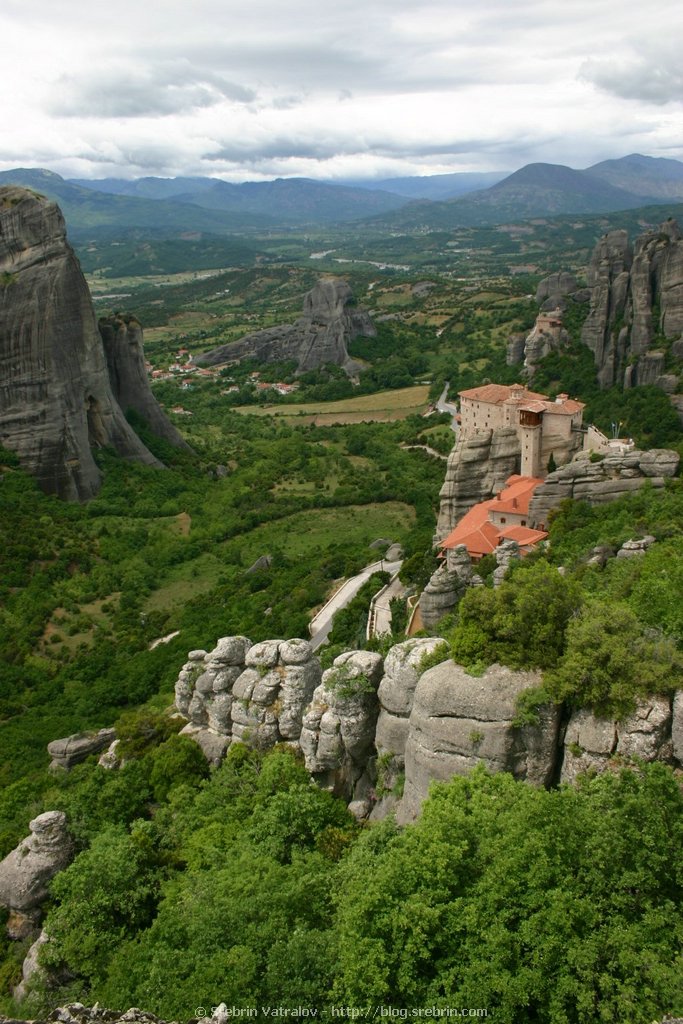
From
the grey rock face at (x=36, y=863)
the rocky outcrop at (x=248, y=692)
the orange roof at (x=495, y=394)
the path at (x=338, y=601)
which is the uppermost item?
the orange roof at (x=495, y=394)

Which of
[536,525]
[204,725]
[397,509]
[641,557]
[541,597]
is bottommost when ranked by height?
[397,509]

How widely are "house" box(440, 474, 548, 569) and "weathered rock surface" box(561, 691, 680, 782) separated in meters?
17.4

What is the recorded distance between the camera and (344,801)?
1967 cm

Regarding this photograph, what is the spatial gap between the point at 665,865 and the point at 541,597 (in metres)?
5.83

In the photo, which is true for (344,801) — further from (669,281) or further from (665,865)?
(669,281)

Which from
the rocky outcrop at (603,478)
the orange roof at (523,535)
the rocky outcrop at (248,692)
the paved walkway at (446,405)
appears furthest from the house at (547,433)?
the paved walkway at (446,405)

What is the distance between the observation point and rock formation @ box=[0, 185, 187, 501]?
5631cm

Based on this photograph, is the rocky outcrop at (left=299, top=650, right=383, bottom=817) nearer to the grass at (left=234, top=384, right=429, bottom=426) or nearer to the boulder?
the boulder

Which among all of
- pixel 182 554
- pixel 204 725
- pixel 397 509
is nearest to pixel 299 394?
pixel 397 509

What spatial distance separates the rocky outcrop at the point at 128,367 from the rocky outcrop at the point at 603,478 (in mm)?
45941

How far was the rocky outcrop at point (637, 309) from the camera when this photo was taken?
70000mm

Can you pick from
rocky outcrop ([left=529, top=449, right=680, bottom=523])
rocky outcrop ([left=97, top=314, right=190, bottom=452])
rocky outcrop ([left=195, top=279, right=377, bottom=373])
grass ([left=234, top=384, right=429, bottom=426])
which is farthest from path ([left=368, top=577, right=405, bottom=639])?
rocky outcrop ([left=195, top=279, right=377, bottom=373])

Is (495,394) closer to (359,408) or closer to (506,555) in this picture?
(506,555)

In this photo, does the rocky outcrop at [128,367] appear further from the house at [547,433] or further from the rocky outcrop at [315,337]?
the rocky outcrop at [315,337]
